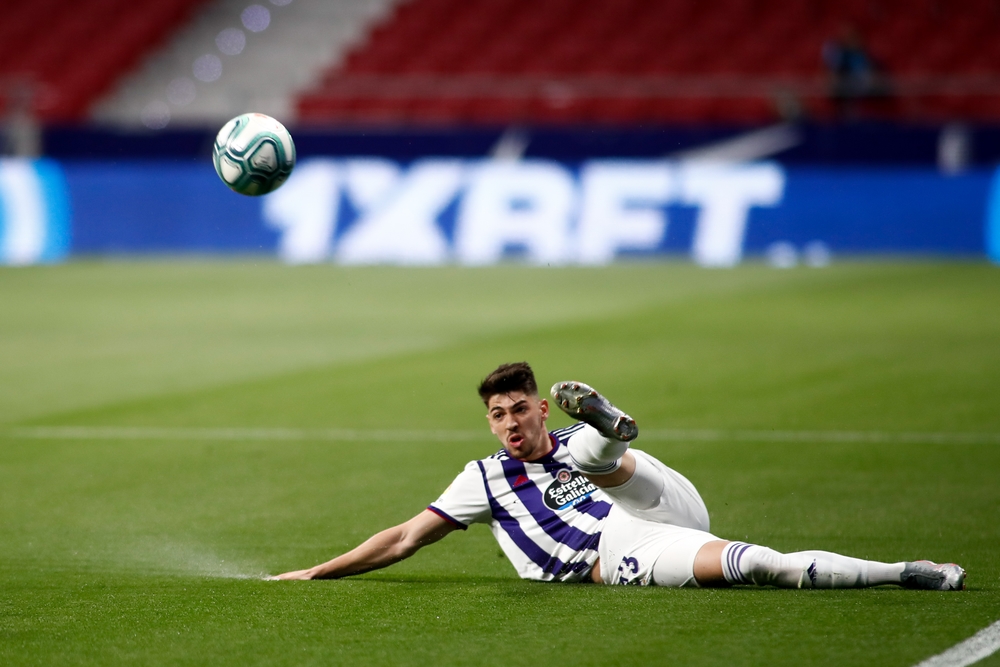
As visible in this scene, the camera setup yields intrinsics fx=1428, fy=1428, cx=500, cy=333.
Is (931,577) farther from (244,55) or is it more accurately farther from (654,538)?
(244,55)

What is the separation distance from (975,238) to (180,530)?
59.3 ft

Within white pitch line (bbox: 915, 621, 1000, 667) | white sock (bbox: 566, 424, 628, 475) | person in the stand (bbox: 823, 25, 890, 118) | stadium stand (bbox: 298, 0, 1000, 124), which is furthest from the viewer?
stadium stand (bbox: 298, 0, 1000, 124)

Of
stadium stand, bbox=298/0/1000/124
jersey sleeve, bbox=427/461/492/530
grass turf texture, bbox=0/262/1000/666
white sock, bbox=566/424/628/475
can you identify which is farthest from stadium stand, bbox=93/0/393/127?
white sock, bbox=566/424/628/475

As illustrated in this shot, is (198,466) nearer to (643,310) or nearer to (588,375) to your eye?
(588,375)

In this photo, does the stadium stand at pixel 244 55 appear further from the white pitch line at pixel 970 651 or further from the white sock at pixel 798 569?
the white pitch line at pixel 970 651

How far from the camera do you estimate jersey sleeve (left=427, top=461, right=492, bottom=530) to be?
247 inches

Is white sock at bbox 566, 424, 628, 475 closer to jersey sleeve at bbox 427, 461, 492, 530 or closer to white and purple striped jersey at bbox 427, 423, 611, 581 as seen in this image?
white and purple striped jersey at bbox 427, 423, 611, 581

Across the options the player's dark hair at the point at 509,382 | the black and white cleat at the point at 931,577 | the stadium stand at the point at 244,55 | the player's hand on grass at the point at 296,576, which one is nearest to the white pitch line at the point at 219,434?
the player's hand on grass at the point at 296,576

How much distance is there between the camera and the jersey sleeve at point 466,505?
6270 millimetres

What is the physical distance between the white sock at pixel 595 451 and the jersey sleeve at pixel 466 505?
60 cm

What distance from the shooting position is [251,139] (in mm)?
7797

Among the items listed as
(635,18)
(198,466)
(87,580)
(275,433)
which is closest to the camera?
(87,580)

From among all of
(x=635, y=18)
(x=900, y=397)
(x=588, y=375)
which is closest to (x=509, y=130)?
(x=635, y=18)

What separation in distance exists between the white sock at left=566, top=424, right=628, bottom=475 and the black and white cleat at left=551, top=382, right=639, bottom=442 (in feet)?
0.36
